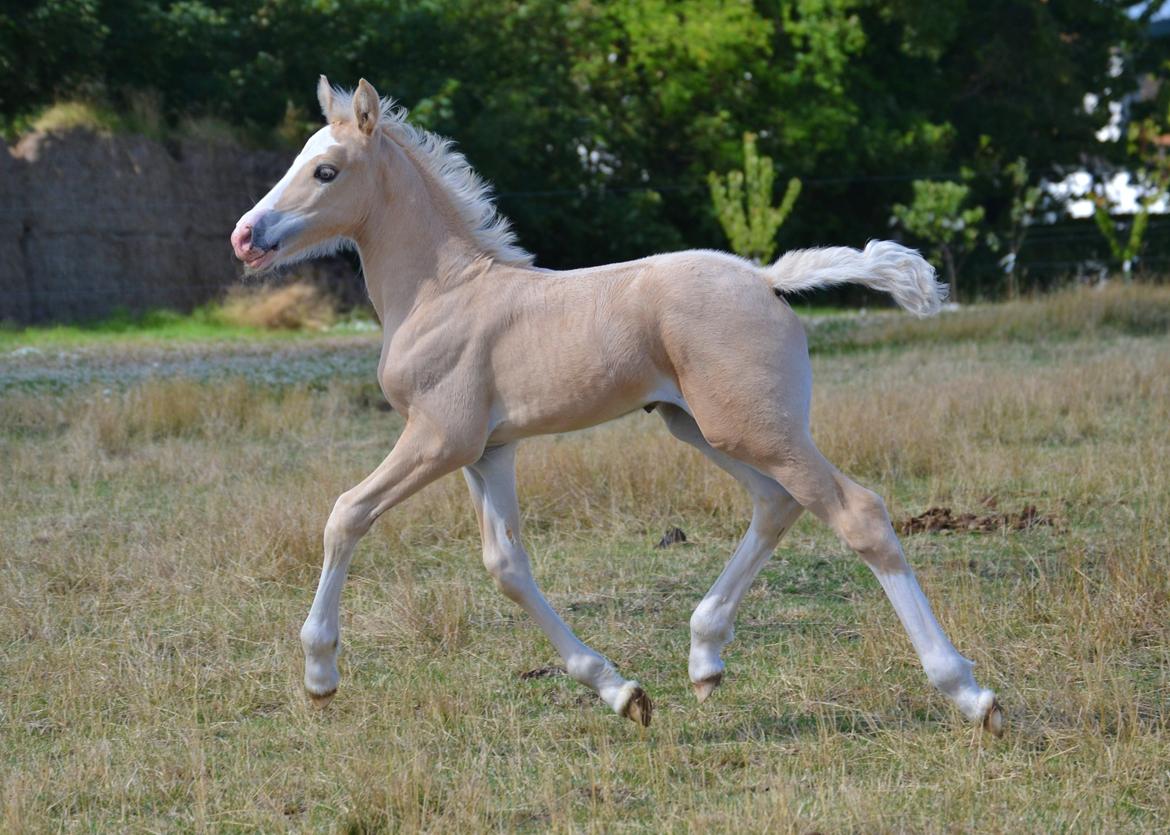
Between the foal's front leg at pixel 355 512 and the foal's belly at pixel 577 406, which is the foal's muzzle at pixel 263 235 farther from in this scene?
the foal's belly at pixel 577 406

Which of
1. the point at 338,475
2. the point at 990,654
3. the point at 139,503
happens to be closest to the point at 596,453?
the point at 338,475

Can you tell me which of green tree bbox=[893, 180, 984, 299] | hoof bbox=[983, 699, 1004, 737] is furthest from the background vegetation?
hoof bbox=[983, 699, 1004, 737]

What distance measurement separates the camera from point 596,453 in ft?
28.9

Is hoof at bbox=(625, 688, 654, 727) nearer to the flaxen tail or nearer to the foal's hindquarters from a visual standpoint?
the foal's hindquarters

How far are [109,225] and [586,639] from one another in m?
18.1

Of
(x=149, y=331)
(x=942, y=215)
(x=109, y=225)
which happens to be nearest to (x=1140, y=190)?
(x=942, y=215)

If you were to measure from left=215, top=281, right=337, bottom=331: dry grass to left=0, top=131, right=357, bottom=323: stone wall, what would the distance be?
0.92 metres

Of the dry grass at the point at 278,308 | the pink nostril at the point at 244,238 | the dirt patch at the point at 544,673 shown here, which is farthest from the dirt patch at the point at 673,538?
the dry grass at the point at 278,308

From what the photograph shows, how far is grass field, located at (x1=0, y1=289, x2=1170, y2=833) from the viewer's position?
4102mm

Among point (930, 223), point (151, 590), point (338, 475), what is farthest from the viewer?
point (930, 223)

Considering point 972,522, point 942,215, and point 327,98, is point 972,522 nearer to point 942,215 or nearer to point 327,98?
point 327,98

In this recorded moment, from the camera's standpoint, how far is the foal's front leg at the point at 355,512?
4.79 metres

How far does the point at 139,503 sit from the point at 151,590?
2170mm

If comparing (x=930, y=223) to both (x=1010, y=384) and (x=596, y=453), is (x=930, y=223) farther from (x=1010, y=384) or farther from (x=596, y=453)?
(x=596, y=453)
